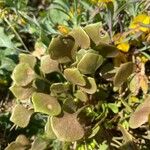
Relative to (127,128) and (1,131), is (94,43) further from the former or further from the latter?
(1,131)

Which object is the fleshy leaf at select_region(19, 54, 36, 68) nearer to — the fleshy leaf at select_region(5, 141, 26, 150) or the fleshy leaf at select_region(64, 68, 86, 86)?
the fleshy leaf at select_region(64, 68, 86, 86)

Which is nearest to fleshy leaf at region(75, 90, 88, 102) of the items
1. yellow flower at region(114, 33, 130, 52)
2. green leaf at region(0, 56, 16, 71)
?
yellow flower at region(114, 33, 130, 52)

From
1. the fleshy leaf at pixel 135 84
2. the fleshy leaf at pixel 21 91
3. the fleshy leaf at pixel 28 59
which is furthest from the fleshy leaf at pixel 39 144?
the fleshy leaf at pixel 135 84

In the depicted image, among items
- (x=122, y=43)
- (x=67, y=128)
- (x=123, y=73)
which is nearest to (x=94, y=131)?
(x=67, y=128)

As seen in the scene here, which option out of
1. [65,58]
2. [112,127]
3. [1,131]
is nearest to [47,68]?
[65,58]

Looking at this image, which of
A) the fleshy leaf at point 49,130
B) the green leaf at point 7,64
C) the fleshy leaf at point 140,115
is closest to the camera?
the fleshy leaf at point 140,115

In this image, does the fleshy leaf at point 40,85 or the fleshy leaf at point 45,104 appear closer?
the fleshy leaf at point 45,104

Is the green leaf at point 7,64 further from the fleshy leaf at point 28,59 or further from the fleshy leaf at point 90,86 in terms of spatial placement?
the fleshy leaf at point 90,86

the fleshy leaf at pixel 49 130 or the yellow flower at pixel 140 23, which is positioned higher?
the yellow flower at pixel 140 23
